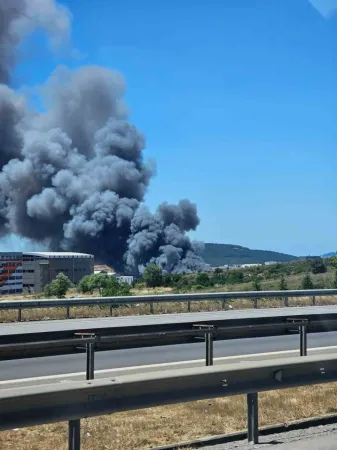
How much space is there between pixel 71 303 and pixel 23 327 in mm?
3323

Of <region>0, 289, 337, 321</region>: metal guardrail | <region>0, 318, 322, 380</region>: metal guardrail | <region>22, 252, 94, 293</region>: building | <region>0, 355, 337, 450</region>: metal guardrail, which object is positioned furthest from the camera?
<region>22, 252, 94, 293</region>: building

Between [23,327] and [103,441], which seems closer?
[103,441]

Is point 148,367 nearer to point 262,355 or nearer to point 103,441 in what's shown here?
point 262,355

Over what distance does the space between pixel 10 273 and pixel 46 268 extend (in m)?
7.31

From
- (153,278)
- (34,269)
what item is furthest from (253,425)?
(34,269)

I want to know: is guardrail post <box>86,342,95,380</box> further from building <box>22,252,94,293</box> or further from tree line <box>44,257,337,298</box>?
A: building <box>22,252,94,293</box>

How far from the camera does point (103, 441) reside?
18.1 ft

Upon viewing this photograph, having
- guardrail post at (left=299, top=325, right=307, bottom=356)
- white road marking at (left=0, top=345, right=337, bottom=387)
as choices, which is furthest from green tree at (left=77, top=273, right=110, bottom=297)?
guardrail post at (left=299, top=325, right=307, bottom=356)

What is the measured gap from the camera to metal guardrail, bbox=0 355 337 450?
4348 mm

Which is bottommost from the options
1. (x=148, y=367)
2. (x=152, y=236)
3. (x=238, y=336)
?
(x=148, y=367)

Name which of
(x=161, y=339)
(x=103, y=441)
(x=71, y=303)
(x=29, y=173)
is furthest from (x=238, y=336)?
(x=29, y=173)

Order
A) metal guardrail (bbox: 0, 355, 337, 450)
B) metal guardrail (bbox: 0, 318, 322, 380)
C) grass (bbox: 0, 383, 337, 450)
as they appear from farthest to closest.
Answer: metal guardrail (bbox: 0, 318, 322, 380) → grass (bbox: 0, 383, 337, 450) → metal guardrail (bbox: 0, 355, 337, 450)

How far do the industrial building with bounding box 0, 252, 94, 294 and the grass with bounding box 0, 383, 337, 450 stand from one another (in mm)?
65029

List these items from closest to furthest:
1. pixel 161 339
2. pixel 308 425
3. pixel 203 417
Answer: pixel 308 425, pixel 203 417, pixel 161 339
